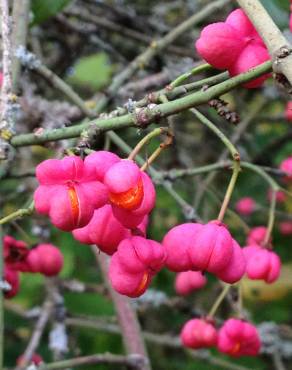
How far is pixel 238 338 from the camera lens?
1.48 meters

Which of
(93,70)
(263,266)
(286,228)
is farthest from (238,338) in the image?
(93,70)

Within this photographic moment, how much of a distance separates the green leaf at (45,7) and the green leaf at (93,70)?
87cm

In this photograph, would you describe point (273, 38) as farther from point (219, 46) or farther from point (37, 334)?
point (37, 334)

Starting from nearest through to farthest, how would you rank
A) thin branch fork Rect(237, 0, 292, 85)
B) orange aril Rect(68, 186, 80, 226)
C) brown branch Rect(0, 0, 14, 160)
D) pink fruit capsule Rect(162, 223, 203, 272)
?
thin branch fork Rect(237, 0, 292, 85)
orange aril Rect(68, 186, 80, 226)
pink fruit capsule Rect(162, 223, 203, 272)
brown branch Rect(0, 0, 14, 160)

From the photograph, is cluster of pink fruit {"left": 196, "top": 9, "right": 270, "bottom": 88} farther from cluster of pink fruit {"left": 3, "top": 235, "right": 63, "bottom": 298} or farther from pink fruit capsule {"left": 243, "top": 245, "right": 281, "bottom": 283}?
cluster of pink fruit {"left": 3, "top": 235, "right": 63, "bottom": 298}

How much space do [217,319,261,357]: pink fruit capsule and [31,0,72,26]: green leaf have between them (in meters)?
0.73

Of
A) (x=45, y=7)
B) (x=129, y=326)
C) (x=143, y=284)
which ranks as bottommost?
(x=143, y=284)

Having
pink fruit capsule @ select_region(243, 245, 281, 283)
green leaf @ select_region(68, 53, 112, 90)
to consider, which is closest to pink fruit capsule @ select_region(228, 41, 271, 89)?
pink fruit capsule @ select_region(243, 245, 281, 283)

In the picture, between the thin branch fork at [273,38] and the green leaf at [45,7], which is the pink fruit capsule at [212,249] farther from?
the green leaf at [45,7]

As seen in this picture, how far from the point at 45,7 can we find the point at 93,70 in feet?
3.20

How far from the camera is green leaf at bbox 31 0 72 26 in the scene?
1678 mm

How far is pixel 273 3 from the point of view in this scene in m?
1.66

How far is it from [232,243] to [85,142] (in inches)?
9.1

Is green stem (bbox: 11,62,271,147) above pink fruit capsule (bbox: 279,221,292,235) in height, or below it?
below
